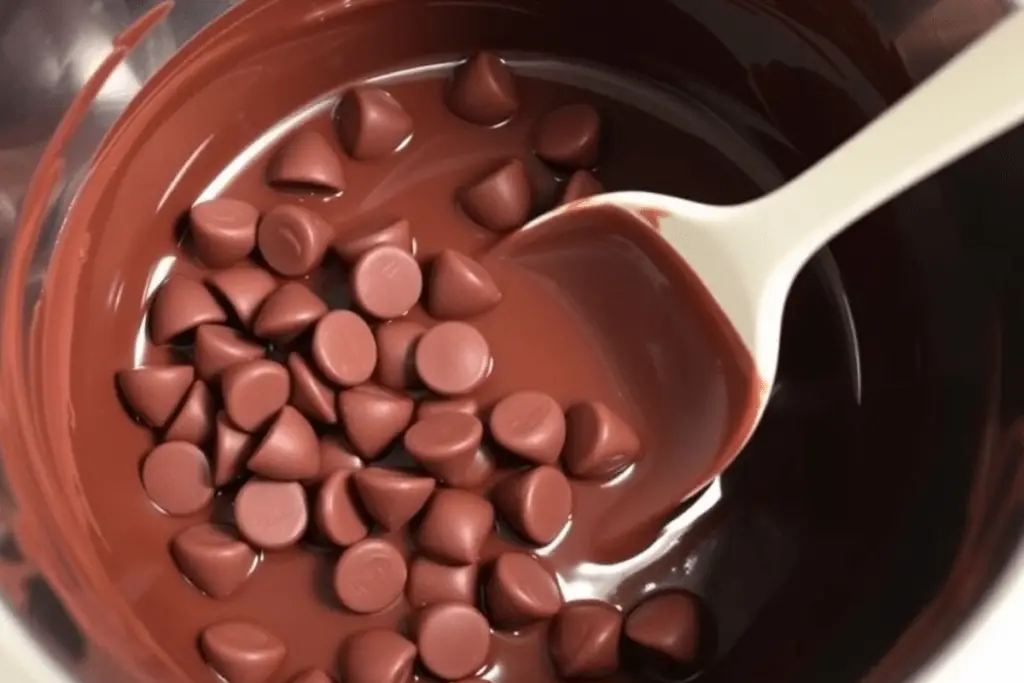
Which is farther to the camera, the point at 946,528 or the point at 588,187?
the point at 588,187

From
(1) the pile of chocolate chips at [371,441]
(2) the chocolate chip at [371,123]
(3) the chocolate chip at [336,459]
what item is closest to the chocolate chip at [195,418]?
(1) the pile of chocolate chips at [371,441]

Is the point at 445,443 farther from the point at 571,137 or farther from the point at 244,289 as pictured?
the point at 571,137

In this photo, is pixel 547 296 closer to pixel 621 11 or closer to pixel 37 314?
pixel 621 11

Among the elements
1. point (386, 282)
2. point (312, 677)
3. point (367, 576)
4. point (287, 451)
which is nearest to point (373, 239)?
point (386, 282)

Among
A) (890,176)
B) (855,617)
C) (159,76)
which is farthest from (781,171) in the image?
(159,76)

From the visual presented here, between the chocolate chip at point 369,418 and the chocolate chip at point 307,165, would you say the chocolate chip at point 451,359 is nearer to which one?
the chocolate chip at point 369,418

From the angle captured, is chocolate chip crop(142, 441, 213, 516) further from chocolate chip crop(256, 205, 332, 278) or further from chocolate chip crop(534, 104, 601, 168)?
chocolate chip crop(534, 104, 601, 168)
